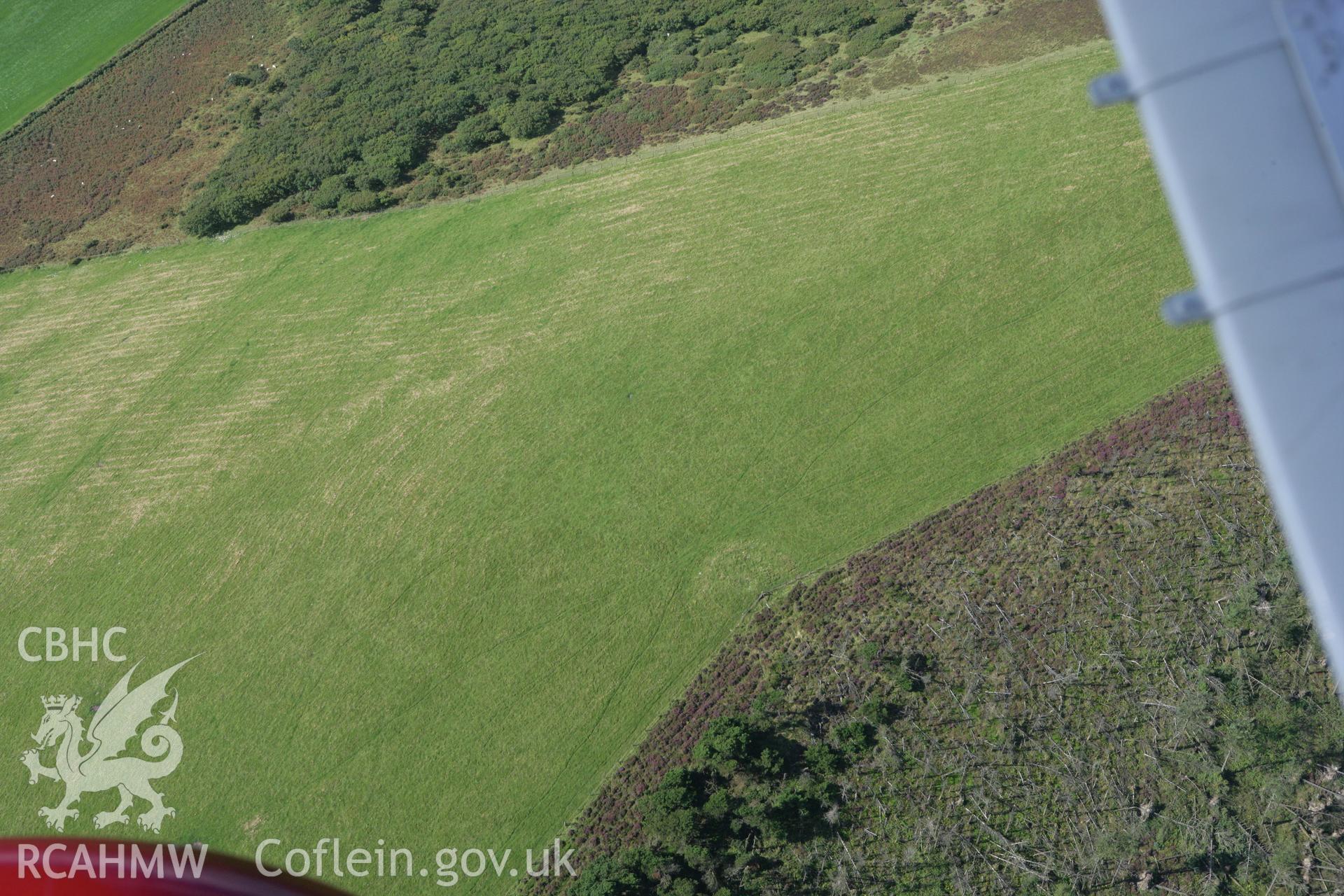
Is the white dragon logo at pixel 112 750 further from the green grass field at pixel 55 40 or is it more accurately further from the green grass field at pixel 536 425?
the green grass field at pixel 55 40

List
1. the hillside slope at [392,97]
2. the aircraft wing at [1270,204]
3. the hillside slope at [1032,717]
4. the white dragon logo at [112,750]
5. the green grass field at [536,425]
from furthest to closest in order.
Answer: the hillside slope at [392,97], the green grass field at [536,425], the white dragon logo at [112,750], the hillside slope at [1032,717], the aircraft wing at [1270,204]

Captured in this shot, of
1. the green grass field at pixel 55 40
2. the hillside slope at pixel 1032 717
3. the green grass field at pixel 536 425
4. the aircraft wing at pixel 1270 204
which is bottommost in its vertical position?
the hillside slope at pixel 1032 717

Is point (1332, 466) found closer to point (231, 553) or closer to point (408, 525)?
point (408, 525)

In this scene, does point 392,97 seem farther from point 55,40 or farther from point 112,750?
point 112,750

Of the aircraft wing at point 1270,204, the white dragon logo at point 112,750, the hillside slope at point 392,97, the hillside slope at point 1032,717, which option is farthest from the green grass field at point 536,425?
the aircraft wing at point 1270,204

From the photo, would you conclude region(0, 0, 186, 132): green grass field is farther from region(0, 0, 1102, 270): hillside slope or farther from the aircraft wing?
the aircraft wing

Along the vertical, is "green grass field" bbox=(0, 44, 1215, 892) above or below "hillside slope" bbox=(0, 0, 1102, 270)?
below

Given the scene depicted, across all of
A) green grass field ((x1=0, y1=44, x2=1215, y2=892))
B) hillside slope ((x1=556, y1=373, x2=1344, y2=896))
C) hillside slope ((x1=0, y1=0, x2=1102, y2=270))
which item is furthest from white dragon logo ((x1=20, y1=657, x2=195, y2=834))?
hillside slope ((x1=0, y1=0, x2=1102, y2=270))
